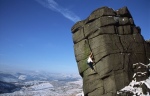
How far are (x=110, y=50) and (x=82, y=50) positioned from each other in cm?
593

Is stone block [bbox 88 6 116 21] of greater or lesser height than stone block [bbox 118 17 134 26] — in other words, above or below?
above

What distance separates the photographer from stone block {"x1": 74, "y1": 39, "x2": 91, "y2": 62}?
28.2m

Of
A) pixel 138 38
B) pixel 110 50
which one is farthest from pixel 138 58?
pixel 110 50

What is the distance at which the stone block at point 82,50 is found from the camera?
28227mm

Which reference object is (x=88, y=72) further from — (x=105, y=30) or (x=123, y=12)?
(x=123, y=12)

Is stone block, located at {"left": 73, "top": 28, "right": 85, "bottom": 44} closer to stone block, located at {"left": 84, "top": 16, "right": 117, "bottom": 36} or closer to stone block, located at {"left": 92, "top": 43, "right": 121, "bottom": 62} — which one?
stone block, located at {"left": 84, "top": 16, "right": 117, "bottom": 36}

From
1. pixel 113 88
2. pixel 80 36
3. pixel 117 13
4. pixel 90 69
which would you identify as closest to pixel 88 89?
pixel 90 69

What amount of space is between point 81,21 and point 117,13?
22.6 ft

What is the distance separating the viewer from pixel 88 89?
27312 mm

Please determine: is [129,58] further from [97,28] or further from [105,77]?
[97,28]

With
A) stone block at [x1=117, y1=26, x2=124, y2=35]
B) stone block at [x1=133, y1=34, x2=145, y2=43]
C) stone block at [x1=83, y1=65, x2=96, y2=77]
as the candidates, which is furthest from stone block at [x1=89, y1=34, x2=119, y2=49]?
stone block at [x1=83, y1=65, x2=96, y2=77]

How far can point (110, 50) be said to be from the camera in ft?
81.9

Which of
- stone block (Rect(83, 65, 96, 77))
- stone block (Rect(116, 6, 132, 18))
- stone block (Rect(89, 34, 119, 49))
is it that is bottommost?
stone block (Rect(83, 65, 96, 77))

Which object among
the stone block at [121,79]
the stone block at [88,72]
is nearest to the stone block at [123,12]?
the stone block at [121,79]
